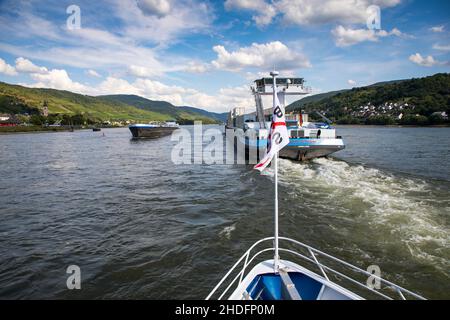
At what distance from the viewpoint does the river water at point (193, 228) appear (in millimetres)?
7555

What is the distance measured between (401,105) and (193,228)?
171421mm

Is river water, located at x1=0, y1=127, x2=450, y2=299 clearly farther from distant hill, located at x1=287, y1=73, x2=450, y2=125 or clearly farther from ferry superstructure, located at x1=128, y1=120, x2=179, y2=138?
distant hill, located at x1=287, y1=73, x2=450, y2=125

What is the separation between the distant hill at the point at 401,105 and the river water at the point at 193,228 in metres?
119

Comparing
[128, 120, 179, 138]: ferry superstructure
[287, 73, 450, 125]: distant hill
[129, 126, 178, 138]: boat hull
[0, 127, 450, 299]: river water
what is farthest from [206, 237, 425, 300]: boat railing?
[287, 73, 450, 125]: distant hill

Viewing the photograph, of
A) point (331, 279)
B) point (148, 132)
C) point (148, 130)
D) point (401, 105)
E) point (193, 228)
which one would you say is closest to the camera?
point (331, 279)

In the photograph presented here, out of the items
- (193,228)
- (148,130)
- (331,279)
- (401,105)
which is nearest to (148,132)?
(148,130)

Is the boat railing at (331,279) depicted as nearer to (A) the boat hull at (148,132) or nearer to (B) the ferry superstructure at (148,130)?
(B) the ferry superstructure at (148,130)

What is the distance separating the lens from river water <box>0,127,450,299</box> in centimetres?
755

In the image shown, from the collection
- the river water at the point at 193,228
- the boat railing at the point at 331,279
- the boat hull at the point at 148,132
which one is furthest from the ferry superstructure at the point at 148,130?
the boat railing at the point at 331,279

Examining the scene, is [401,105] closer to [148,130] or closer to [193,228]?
[148,130]

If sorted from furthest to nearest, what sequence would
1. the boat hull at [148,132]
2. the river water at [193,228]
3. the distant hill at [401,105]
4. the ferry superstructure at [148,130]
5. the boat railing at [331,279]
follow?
the distant hill at [401,105]
the boat hull at [148,132]
the ferry superstructure at [148,130]
the river water at [193,228]
the boat railing at [331,279]

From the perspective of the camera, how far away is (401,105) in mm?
145750
